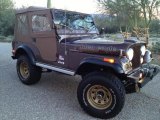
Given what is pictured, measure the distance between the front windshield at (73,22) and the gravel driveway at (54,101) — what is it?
4.57 feet

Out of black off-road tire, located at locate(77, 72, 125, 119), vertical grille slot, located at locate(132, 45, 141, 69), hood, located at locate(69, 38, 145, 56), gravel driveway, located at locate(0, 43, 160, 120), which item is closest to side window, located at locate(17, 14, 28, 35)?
gravel driveway, located at locate(0, 43, 160, 120)

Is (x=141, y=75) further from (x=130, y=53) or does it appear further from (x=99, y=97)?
(x=99, y=97)

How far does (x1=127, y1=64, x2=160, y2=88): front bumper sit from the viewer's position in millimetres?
4582

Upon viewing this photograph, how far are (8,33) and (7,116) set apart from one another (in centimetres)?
2398

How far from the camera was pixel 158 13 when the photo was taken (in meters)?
14.7

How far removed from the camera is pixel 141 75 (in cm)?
475

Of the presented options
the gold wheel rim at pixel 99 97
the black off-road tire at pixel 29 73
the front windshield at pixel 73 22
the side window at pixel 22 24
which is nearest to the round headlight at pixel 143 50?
the gold wheel rim at pixel 99 97

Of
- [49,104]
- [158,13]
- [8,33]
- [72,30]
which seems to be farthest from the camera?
[8,33]

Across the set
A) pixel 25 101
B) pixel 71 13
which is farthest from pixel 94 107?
pixel 71 13

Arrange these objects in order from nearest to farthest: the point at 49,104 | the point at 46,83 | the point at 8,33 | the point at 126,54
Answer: the point at 126,54 → the point at 49,104 → the point at 46,83 → the point at 8,33

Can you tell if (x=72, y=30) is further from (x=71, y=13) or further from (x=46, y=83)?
(x=46, y=83)

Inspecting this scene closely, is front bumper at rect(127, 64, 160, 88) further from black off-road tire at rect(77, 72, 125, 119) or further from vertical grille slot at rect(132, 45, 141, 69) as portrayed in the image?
black off-road tire at rect(77, 72, 125, 119)

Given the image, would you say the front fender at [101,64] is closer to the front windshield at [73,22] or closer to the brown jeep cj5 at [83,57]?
the brown jeep cj5 at [83,57]

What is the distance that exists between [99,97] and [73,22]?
2101mm
